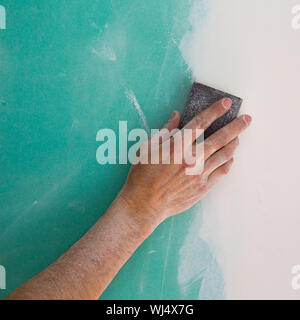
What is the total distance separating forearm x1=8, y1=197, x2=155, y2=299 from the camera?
2.66ft

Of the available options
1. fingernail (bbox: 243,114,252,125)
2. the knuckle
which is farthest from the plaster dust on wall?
the knuckle

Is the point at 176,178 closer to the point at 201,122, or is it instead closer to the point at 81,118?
the point at 201,122

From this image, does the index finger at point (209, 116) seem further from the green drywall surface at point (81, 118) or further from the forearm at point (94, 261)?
the forearm at point (94, 261)

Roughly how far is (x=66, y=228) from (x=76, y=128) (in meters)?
0.34

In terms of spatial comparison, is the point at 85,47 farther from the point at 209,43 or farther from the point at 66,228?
the point at 66,228

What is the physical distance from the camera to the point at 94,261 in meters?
0.88

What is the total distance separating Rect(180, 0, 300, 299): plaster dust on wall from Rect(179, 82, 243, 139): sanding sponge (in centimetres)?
5

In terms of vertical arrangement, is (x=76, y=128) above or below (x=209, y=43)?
below

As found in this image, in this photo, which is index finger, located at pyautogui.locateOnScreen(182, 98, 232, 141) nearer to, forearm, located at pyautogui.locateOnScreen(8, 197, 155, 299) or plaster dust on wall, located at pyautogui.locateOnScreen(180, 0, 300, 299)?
plaster dust on wall, located at pyautogui.locateOnScreen(180, 0, 300, 299)

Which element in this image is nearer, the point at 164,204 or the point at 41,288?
the point at 41,288

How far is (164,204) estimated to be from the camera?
1020 mm

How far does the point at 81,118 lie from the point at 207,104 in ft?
1.34

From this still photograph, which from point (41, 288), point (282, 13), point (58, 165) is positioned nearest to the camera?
point (41, 288)
